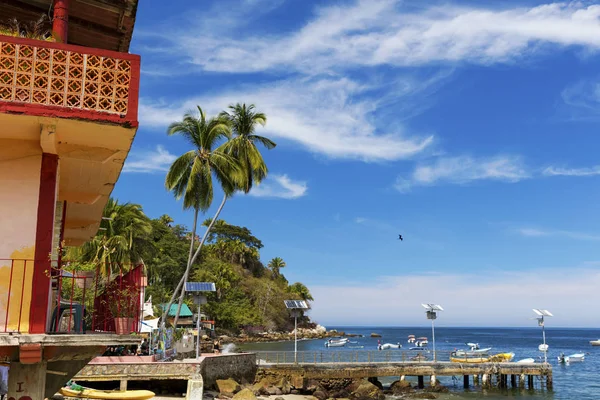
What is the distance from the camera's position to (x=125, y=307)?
954 centimetres

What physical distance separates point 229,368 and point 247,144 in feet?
55.1

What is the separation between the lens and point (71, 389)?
16469mm

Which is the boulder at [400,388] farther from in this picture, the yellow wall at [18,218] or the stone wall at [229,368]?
the yellow wall at [18,218]

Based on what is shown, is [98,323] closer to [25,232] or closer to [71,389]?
[25,232]

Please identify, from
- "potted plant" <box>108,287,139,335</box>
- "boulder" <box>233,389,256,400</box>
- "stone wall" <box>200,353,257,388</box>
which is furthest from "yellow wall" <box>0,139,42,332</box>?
"stone wall" <box>200,353,257,388</box>

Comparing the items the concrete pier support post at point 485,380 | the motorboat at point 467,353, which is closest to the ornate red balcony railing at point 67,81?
the concrete pier support post at point 485,380

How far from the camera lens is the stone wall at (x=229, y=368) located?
27.0 meters

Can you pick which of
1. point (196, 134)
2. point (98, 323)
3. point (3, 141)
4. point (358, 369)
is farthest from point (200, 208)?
point (3, 141)

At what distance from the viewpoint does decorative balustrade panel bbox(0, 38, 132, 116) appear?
746 cm

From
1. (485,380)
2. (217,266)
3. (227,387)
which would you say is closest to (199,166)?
(227,387)

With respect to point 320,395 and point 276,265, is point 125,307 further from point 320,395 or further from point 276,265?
point 276,265

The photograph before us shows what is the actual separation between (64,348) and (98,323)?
3.39 m

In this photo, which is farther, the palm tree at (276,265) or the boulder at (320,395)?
the palm tree at (276,265)

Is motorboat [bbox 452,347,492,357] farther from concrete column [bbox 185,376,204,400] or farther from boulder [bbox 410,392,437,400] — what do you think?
concrete column [bbox 185,376,204,400]
